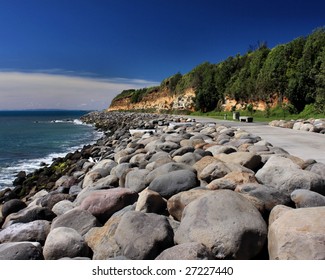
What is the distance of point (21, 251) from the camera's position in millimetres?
3857

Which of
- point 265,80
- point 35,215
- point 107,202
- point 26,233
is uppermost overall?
point 265,80

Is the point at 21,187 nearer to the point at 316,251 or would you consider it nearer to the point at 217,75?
the point at 316,251

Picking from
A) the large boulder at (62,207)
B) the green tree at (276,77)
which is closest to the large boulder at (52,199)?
the large boulder at (62,207)

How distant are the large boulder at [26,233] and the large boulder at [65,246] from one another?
70 centimetres

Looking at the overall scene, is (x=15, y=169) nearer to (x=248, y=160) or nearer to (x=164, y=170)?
(x=164, y=170)

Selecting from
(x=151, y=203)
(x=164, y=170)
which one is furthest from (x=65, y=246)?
(x=164, y=170)

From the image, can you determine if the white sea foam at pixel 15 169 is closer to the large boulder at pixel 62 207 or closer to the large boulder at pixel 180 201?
the large boulder at pixel 62 207

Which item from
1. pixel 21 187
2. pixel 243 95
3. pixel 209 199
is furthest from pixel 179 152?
pixel 243 95

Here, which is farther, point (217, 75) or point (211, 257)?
point (217, 75)

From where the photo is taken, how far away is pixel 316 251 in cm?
288

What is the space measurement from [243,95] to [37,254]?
45251 millimetres

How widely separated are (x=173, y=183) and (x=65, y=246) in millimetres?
1782

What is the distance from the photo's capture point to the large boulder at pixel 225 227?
3.29 metres

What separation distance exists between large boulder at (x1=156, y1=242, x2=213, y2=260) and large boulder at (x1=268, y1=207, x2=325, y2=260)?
62cm
